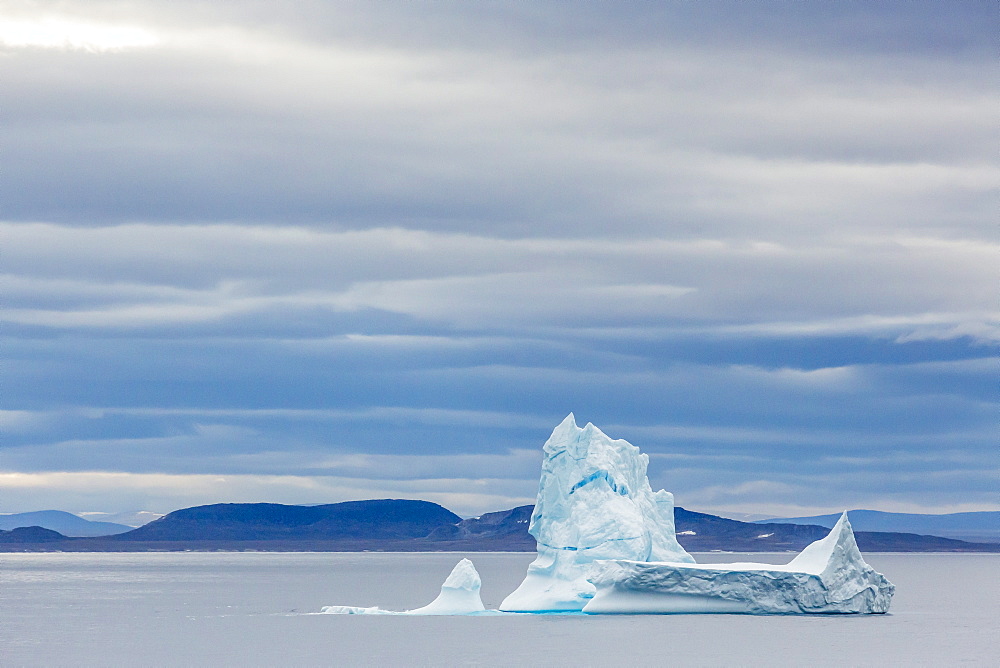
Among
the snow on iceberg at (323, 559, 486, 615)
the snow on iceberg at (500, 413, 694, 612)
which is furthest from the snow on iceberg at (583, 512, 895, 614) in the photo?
the snow on iceberg at (323, 559, 486, 615)

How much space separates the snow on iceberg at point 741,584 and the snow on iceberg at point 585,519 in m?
2.06

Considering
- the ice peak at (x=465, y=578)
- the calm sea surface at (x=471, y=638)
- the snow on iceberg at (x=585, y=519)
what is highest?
the snow on iceberg at (x=585, y=519)

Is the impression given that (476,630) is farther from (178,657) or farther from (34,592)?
(34,592)

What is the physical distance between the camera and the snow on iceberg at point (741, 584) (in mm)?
58188

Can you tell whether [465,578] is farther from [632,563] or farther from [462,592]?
[632,563]

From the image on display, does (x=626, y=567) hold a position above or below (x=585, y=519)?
below

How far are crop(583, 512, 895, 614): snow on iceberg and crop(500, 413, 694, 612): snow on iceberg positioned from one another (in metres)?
2.06

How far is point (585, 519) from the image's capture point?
6266 centimetres

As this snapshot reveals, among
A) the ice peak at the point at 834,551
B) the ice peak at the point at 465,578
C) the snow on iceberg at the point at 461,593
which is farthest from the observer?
the snow on iceberg at the point at 461,593

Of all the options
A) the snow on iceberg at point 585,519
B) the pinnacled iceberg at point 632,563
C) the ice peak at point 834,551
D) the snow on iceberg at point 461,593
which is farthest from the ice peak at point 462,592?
the ice peak at point 834,551

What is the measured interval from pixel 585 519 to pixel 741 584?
7289 millimetres

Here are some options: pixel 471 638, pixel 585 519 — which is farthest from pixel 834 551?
pixel 471 638

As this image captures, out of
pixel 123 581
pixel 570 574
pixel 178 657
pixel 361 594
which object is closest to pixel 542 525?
pixel 570 574

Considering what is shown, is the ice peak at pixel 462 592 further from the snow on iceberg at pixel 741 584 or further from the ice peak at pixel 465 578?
the snow on iceberg at pixel 741 584
